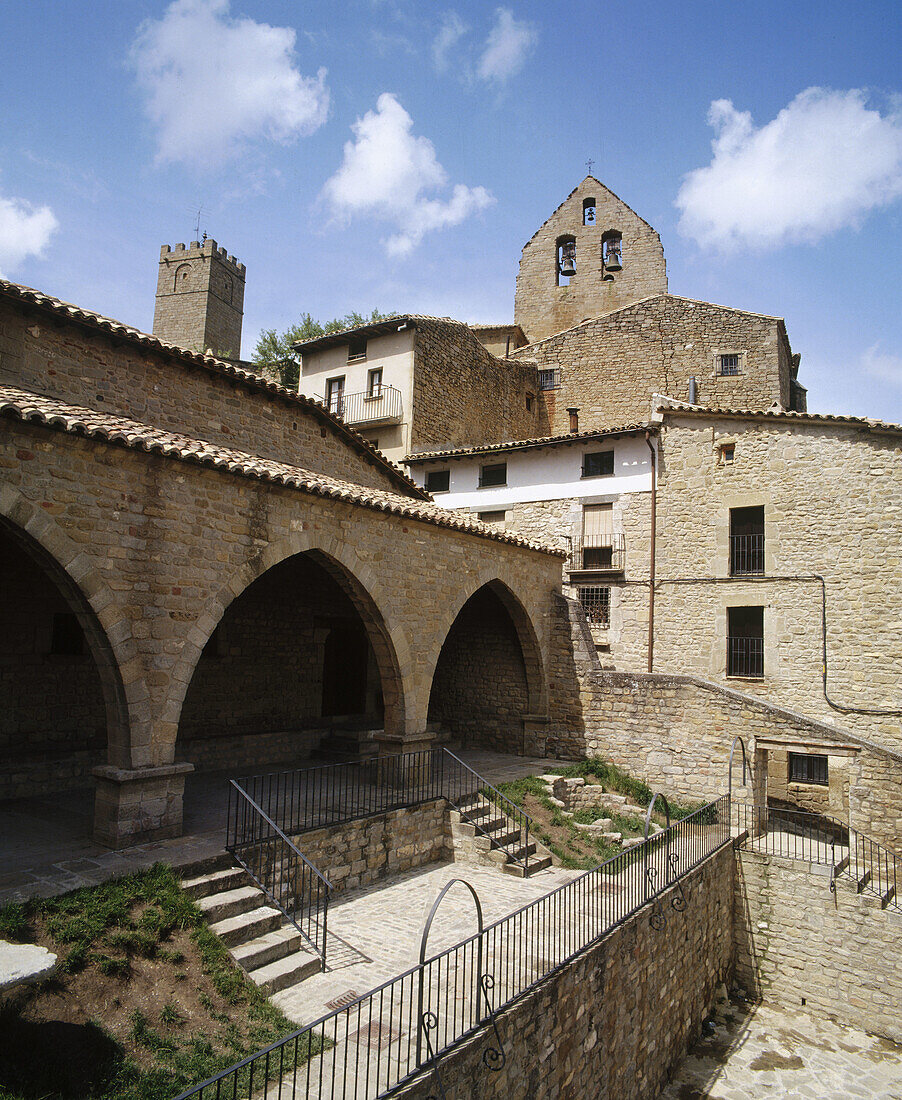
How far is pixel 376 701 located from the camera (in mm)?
16938

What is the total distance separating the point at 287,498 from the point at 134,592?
264cm

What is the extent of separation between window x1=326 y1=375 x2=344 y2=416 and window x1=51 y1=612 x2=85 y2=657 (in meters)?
13.0

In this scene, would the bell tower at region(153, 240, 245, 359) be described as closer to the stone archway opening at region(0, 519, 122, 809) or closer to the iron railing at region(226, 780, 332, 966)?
the stone archway opening at region(0, 519, 122, 809)

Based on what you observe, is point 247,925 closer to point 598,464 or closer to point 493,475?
point 598,464

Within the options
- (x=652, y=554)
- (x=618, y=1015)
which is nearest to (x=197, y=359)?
(x=652, y=554)

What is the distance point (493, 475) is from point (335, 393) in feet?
21.5

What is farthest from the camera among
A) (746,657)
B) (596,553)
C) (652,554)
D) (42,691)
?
(596,553)

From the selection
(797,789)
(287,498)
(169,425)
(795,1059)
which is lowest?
(795,1059)

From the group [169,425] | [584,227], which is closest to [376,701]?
[169,425]

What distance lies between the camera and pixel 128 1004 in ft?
19.0

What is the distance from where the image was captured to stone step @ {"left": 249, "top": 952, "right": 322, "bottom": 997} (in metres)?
6.61

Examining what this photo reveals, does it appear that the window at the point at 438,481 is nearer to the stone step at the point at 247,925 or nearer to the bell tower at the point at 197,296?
the stone step at the point at 247,925

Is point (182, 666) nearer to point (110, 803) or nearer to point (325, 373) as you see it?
point (110, 803)

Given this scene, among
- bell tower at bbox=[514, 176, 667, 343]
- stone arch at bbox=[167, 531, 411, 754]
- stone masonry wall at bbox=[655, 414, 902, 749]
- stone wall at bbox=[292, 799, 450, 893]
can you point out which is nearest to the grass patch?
stone arch at bbox=[167, 531, 411, 754]
